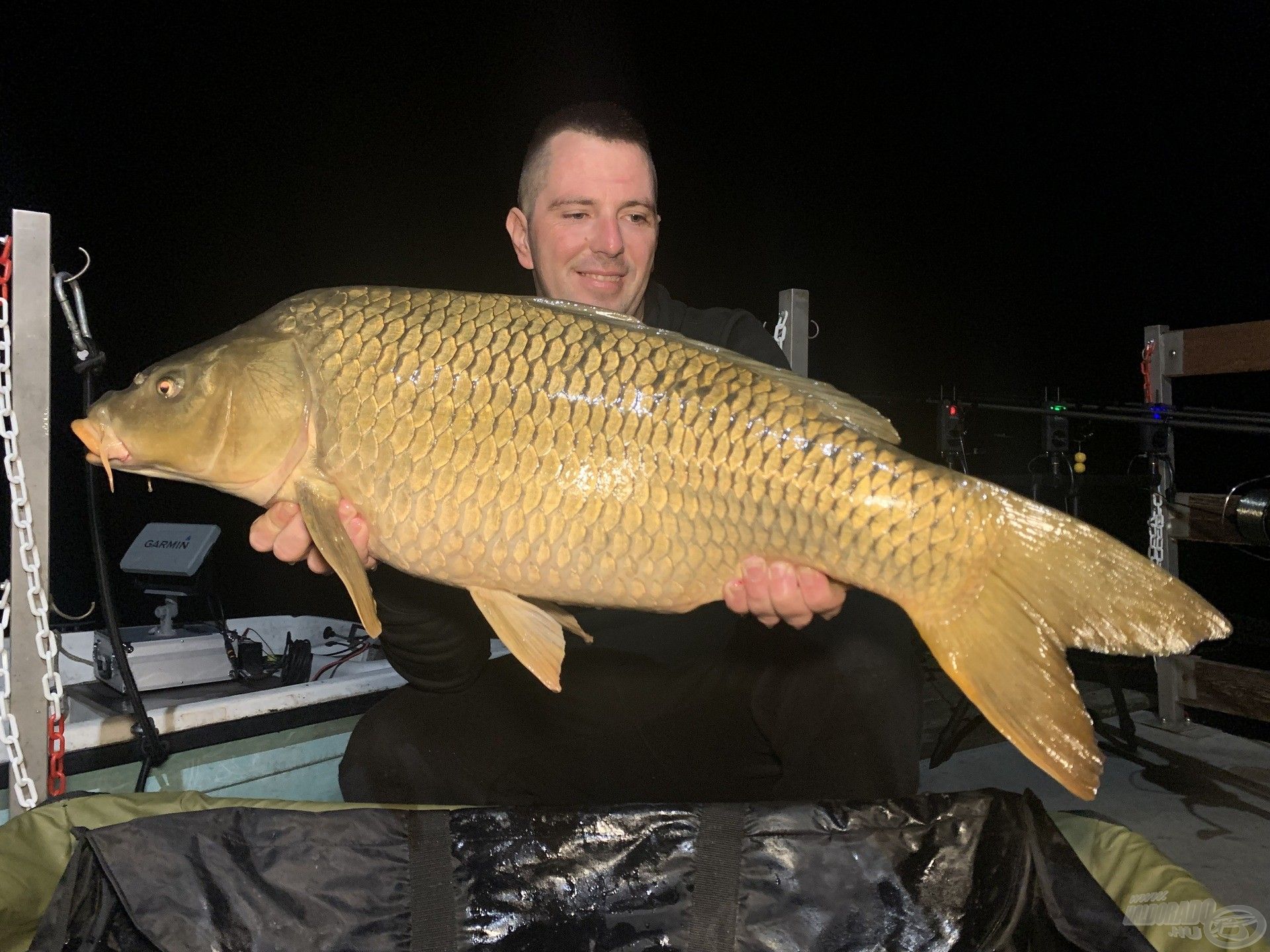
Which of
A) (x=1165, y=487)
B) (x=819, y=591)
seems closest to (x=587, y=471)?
(x=819, y=591)

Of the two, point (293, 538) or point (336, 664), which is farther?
point (336, 664)

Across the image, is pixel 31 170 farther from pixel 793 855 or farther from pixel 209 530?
pixel 793 855

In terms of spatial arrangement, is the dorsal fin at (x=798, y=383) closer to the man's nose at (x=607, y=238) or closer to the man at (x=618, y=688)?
the man at (x=618, y=688)

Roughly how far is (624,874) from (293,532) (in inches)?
25.2

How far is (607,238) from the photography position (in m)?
1.63

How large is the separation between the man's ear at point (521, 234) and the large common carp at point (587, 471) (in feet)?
2.47

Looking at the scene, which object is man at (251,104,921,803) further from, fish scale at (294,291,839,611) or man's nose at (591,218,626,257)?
fish scale at (294,291,839,611)

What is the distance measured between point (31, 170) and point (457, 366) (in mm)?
14315

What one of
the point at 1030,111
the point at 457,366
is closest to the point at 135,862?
the point at 457,366

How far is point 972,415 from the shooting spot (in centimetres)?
258

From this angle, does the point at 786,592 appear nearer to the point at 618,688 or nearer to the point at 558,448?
the point at 558,448

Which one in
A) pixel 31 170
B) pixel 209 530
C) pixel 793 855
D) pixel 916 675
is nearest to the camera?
pixel 793 855

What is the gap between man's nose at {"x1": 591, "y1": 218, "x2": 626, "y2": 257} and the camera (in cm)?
163

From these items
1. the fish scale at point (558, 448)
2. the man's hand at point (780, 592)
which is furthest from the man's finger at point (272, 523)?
the man's hand at point (780, 592)
